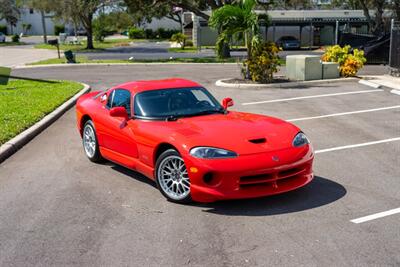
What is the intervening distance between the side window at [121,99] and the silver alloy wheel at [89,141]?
638 millimetres

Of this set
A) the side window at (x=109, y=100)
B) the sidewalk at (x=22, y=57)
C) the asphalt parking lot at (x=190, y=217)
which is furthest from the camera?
the sidewalk at (x=22, y=57)

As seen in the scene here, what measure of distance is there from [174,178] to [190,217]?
63 cm

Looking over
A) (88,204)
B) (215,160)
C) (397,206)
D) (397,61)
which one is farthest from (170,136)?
(397,61)

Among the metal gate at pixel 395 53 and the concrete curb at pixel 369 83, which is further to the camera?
the metal gate at pixel 395 53

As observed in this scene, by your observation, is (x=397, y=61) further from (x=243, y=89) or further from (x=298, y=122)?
(x=298, y=122)

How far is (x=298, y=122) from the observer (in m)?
11.1

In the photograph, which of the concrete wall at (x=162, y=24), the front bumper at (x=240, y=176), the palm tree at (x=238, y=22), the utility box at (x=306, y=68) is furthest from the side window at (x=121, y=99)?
the concrete wall at (x=162, y=24)

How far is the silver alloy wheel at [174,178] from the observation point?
19.1 ft

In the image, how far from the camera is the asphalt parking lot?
176 inches

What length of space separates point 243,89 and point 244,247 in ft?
43.6

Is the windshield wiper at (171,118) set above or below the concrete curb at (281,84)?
above

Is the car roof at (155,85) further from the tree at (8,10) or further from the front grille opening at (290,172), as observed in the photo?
the tree at (8,10)

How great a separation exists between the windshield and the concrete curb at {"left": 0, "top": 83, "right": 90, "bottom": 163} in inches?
110

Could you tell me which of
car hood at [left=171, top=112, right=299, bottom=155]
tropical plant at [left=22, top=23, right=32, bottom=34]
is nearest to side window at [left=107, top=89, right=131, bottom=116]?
car hood at [left=171, top=112, right=299, bottom=155]
